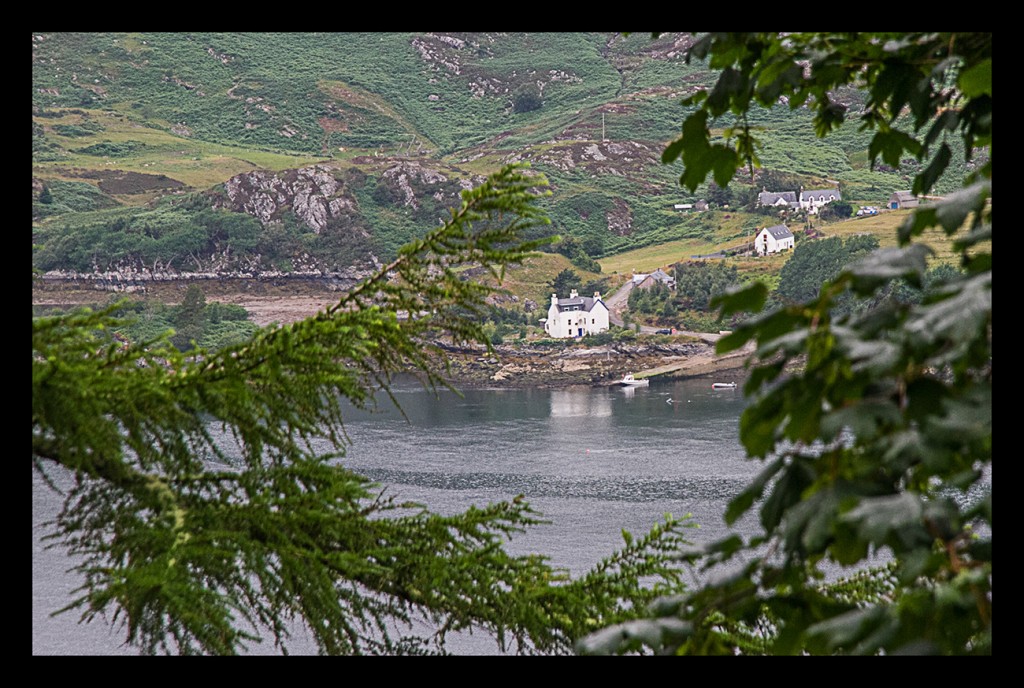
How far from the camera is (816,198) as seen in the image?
72.7 meters

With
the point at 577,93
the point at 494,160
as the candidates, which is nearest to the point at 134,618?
the point at 494,160

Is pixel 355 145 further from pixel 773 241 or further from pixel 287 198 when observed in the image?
pixel 773 241

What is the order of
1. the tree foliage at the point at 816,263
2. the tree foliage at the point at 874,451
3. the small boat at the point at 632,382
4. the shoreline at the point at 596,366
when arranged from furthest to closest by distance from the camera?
the shoreline at the point at 596,366, the small boat at the point at 632,382, the tree foliage at the point at 816,263, the tree foliage at the point at 874,451

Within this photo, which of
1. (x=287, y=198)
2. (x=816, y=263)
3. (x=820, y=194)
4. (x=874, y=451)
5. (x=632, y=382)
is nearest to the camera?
(x=874, y=451)

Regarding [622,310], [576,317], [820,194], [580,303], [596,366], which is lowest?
[596,366]

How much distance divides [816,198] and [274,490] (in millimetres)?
73966

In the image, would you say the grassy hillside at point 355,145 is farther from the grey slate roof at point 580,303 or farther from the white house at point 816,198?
the grey slate roof at point 580,303

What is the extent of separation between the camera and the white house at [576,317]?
57906mm

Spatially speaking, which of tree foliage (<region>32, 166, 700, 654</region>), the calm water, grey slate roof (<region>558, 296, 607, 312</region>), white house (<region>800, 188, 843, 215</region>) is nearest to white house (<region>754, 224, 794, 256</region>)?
white house (<region>800, 188, 843, 215</region>)

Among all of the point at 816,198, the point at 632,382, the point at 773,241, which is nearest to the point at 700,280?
the point at 773,241

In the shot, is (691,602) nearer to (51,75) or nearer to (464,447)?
(464,447)

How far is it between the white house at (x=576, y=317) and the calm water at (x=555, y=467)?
244 inches

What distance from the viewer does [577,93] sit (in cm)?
10512

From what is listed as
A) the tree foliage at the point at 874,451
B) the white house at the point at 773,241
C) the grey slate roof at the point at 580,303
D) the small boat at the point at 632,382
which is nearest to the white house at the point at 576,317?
the grey slate roof at the point at 580,303
